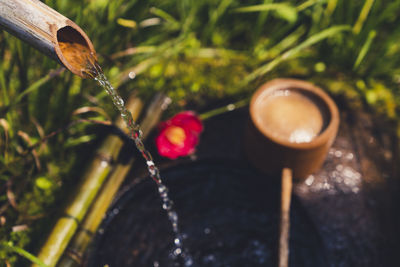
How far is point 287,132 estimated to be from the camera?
1.66 meters

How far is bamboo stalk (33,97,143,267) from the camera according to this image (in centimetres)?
160

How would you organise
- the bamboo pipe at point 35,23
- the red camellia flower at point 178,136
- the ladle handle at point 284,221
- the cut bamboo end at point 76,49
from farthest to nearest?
the red camellia flower at point 178,136, the ladle handle at point 284,221, the cut bamboo end at point 76,49, the bamboo pipe at point 35,23

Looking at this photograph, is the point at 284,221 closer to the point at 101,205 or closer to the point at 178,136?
the point at 178,136

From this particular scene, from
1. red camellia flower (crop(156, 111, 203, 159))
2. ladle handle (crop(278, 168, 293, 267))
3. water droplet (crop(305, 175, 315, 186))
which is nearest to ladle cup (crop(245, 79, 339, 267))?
ladle handle (crop(278, 168, 293, 267))

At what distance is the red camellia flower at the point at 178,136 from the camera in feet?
6.20

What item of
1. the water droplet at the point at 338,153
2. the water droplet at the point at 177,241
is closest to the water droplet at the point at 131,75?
the water droplet at the point at 177,241

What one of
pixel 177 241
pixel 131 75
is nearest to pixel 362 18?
pixel 131 75

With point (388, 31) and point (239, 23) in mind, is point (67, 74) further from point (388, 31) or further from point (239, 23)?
point (388, 31)

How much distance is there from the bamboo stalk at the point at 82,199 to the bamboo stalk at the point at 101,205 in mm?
29

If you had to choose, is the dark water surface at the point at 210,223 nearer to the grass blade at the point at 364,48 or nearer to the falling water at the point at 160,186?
the falling water at the point at 160,186

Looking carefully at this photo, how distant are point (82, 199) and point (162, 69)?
0.92 m

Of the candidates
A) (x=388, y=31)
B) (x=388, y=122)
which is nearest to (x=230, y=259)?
(x=388, y=122)

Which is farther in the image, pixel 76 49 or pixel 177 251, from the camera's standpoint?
pixel 177 251

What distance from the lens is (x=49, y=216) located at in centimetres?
181
